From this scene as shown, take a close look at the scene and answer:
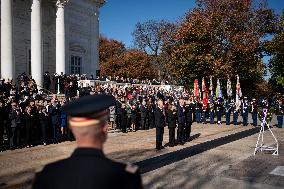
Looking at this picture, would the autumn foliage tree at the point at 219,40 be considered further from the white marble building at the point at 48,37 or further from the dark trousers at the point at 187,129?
the dark trousers at the point at 187,129

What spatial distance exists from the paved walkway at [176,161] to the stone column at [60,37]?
1347 cm

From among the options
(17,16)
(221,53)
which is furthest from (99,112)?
(221,53)

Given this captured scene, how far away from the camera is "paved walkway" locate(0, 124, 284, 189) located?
9.59 metres

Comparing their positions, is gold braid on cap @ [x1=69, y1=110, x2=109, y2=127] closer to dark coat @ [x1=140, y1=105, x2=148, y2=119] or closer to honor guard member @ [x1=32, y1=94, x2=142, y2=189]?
honor guard member @ [x1=32, y1=94, x2=142, y2=189]

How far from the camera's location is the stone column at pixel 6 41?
79.4 ft

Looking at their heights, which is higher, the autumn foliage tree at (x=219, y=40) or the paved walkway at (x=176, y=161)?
the autumn foliage tree at (x=219, y=40)

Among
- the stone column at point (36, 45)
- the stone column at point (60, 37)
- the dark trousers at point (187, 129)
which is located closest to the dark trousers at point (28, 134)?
the dark trousers at point (187, 129)

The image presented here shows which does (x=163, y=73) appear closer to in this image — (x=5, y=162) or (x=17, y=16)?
(x=17, y=16)

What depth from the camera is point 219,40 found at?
38.4 metres

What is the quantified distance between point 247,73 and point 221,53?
4.63 m

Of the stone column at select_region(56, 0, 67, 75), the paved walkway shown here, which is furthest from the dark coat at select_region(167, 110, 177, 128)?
the stone column at select_region(56, 0, 67, 75)

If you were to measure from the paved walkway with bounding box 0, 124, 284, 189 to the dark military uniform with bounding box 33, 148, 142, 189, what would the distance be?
6.81 m

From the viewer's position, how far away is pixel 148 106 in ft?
76.7

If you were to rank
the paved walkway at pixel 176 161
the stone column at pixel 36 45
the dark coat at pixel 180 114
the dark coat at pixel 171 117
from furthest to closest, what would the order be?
the stone column at pixel 36 45 < the dark coat at pixel 180 114 < the dark coat at pixel 171 117 < the paved walkway at pixel 176 161
